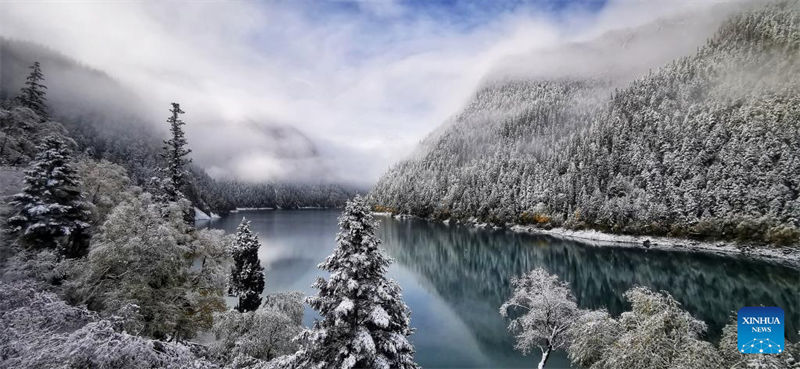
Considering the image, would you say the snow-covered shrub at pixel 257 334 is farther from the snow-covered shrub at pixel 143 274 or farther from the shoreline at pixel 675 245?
the shoreline at pixel 675 245

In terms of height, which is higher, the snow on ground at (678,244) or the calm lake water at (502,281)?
the snow on ground at (678,244)

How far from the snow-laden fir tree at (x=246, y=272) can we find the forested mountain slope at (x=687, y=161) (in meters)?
113

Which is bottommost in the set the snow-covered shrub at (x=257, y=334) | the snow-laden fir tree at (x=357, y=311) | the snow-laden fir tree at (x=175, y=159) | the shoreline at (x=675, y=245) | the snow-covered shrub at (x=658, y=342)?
the shoreline at (x=675, y=245)

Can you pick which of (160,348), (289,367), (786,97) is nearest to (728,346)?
(289,367)

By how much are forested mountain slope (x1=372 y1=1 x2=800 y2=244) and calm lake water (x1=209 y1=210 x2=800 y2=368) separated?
2214cm

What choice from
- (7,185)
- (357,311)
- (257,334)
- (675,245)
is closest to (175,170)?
(7,185)

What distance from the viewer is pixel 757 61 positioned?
153m

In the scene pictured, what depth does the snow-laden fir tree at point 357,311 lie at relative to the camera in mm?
11633

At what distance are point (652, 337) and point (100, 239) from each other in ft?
90.4

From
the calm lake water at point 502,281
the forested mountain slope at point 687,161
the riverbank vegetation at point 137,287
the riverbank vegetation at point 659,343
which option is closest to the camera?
the riverbank vegetation at point 137,287

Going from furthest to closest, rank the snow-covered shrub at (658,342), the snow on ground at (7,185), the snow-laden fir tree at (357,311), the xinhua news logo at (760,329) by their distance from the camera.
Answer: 1. the snow on ground at (7,185)
2. the snow-covered shrub at (658,342)
3. the snow-laden fir tree at (357,311)
4. the xinhua news logo at (760,329)

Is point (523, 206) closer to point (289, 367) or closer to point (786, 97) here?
point (786, 97)

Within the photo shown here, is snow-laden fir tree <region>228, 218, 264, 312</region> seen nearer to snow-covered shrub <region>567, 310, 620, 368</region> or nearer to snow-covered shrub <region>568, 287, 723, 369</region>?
snow-covered shrub <region>567, 310, 620, 368</region>

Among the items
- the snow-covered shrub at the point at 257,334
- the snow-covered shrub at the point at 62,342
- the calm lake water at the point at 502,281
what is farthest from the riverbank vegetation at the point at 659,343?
the snow-covered shrub at the point at 257,334
